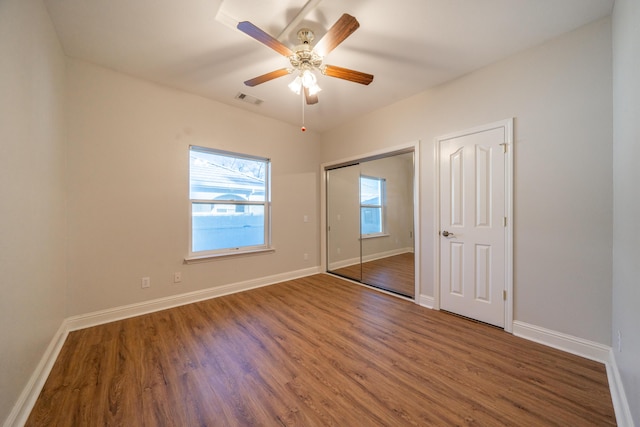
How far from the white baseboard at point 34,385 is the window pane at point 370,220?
401 cm

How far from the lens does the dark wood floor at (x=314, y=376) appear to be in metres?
1.31

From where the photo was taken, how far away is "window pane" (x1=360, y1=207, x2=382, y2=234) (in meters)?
4.43

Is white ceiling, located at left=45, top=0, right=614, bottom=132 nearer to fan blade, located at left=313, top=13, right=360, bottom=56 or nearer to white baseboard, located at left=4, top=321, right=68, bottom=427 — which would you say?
fan blade, located at left=313, top=13, right=360, bottom=56

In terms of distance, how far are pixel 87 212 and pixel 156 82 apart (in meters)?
1.66

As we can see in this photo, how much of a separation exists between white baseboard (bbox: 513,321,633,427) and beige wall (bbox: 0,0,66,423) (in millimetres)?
3275

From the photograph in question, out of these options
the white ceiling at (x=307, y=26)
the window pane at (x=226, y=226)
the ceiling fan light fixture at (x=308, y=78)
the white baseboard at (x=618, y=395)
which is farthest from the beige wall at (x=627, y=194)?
the window pane at (x=226, y=226)

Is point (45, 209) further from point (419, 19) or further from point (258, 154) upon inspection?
point (419, 19)

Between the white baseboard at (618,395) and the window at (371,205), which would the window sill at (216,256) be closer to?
the window at (371,205)

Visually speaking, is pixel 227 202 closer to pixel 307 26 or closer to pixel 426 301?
pixel 307 26

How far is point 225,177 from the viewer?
3.37 meters

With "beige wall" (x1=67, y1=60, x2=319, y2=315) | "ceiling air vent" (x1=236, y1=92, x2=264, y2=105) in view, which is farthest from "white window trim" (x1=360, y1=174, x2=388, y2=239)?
"ceiling air vent" (x1=236, y1=92, x2=264, y2=105)

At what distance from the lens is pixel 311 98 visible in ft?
7.79

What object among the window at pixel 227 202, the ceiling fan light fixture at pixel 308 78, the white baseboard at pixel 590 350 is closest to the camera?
the white baseboard at pixel 590 350

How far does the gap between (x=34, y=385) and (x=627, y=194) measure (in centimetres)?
387
